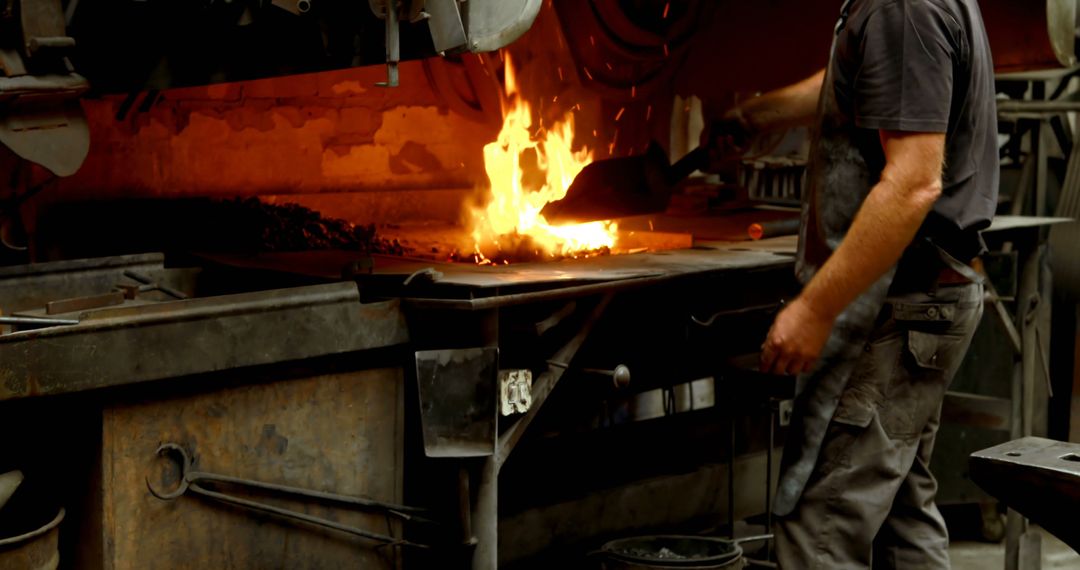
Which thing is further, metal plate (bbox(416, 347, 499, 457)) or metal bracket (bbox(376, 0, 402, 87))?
metal plate (bbox(416, 347, 499, 457))

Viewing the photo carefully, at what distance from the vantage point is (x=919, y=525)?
2992mm

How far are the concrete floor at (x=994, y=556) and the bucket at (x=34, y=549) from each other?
145 inches

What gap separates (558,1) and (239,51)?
1906 millimetres

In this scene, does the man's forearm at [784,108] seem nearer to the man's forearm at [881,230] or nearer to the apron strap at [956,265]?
the apron strap at [956,265]

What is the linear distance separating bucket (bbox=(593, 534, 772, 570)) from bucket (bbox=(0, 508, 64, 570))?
5.87 feet

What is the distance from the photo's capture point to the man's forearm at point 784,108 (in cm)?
356

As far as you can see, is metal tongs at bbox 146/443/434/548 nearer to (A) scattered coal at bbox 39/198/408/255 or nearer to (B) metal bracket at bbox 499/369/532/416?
(B) metal bracket at bbox 499/369/532/416

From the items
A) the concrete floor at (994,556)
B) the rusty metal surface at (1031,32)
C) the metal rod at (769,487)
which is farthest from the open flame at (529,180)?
the concrete floor at (994,556)

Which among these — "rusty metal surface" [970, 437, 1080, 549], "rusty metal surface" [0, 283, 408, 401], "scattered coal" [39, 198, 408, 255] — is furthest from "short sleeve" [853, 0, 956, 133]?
"scattered coal" [39, 198, 408, 255]

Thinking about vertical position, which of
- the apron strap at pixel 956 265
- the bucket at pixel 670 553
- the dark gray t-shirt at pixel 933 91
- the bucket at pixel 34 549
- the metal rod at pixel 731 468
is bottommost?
the bucket at pixel 670 553

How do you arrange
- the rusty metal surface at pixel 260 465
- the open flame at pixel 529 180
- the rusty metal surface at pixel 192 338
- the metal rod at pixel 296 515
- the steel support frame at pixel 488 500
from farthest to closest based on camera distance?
1. the open flame at pixel 529 180
2. the steel support frame at pixel 488 500
3. the metal rod at pixel 296 515
4. the rusty metal surface at pixel 260 465
5. the rusty metal surface at pixel 192 338

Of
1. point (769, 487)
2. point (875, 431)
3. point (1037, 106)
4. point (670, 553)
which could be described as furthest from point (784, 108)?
point (1037, 106)

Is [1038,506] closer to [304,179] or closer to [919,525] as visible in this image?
[919,525]

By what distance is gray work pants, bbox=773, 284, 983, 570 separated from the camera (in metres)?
2.73
